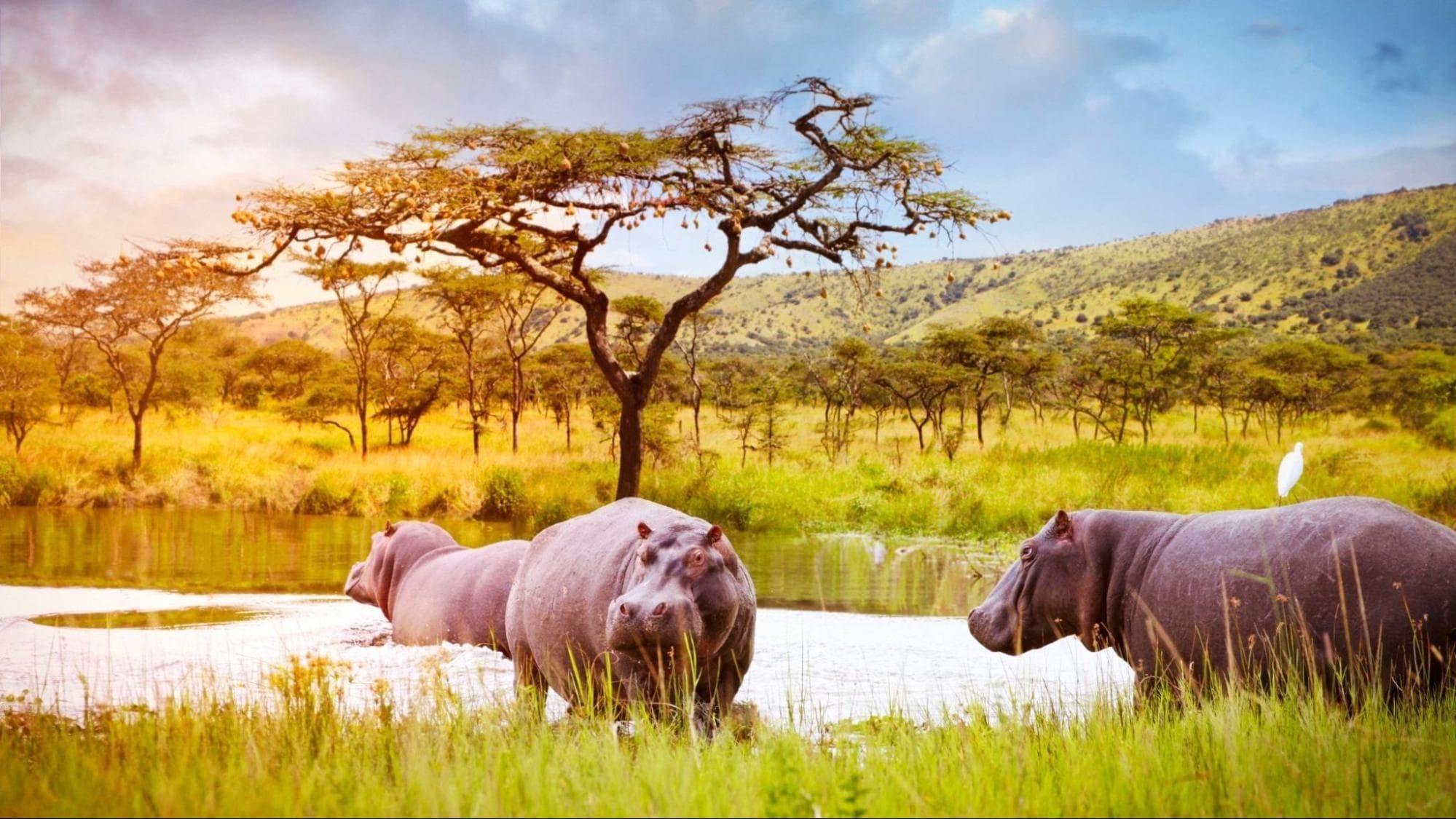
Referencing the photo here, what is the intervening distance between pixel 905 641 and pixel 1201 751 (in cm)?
483

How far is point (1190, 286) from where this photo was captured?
81.2m

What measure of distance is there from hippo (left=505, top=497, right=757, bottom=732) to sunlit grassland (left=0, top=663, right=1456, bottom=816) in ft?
0.94

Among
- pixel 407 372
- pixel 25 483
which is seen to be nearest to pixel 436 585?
pixel 25 483

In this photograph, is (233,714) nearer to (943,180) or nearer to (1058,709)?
(1058,709)

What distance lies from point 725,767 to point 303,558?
1173 cm

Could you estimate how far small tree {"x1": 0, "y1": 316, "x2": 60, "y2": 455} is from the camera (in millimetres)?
23297

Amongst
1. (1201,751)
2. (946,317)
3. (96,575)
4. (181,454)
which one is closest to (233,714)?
(1201,751)

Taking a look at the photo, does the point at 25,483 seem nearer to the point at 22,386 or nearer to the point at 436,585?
the point at 22,386

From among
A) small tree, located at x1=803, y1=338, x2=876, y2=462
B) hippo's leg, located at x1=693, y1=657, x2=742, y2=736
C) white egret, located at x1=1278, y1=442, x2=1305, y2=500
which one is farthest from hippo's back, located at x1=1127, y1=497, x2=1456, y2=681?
small tree, located at x1=803, y1=338, x2=876, y2=462

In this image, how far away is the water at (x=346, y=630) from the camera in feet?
18.7

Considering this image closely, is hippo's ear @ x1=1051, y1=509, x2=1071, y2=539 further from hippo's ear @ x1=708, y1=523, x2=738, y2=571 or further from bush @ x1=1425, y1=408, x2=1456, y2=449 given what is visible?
bush @ x1=1425, y1=408, x2=1456, y2=449

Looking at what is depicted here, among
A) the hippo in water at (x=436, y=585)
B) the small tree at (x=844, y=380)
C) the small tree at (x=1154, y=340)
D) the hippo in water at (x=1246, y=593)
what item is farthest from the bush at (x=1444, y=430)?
the hippo in water at (x=436, y=585)

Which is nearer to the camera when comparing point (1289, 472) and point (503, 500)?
point (1289, 472)

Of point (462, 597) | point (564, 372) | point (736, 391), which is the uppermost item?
point (564, 372)
